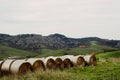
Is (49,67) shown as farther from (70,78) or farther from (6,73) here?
(70,78)

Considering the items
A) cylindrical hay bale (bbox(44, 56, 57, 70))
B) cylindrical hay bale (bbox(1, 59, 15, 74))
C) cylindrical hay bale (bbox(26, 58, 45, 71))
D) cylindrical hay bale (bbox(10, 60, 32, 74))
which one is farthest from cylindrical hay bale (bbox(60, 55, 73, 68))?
cylindrical hay bale (bbox(1, 59, 15, 74))

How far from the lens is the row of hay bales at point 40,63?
22.2 meters

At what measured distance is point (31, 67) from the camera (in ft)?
77.6

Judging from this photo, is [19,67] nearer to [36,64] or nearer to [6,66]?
[6,66]

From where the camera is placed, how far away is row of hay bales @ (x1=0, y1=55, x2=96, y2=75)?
22219 millimetres

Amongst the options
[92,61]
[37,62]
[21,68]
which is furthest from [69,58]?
[21,68]

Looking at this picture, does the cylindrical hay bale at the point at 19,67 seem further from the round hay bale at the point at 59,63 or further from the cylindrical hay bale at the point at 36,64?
the round hay bale at the point at 59,63

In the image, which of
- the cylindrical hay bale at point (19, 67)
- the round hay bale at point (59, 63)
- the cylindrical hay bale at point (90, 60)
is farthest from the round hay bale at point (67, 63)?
the cylindrical hay bale at point (19, 67)

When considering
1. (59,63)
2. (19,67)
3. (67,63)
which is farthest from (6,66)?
(67,63)

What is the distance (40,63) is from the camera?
24.6 metres

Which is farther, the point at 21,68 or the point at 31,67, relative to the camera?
the point at 31,67

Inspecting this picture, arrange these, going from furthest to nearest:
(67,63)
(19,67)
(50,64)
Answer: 1. (67,63)
2. (50,64)
3. (19,67)

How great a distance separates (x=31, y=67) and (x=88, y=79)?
22.6 feet

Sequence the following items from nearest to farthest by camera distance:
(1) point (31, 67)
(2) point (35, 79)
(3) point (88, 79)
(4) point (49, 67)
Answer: (2) point (35, 79), (3) point (88, 79), (1) point (31, 67), (4) point (49, 67)
